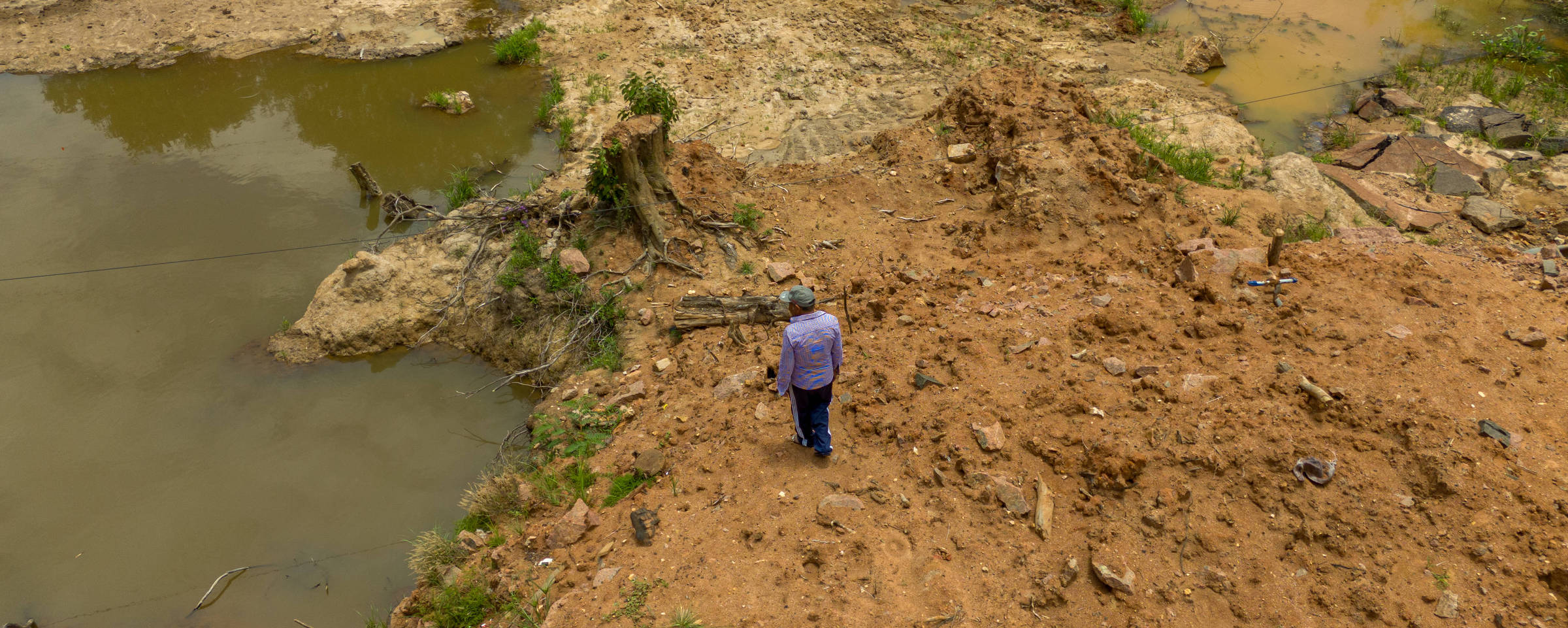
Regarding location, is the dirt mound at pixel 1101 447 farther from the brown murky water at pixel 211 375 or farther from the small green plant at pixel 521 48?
the small green plant at pixel 521 48

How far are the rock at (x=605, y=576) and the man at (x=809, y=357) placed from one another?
145 cm

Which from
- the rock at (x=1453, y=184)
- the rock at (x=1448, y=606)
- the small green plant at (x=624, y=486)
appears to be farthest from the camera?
the rock at (x=1453, y=184)

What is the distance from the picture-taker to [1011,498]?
14.5ft

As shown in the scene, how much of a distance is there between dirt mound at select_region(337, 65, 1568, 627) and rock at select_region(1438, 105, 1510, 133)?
3.77 metres

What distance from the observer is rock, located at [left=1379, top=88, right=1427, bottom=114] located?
970 cm

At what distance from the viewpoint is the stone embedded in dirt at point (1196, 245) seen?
6.27 metres

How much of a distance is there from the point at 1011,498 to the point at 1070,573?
54cm

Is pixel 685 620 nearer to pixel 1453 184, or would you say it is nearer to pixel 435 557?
pixel 435 557

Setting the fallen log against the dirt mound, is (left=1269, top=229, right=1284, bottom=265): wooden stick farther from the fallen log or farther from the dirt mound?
the fallen log

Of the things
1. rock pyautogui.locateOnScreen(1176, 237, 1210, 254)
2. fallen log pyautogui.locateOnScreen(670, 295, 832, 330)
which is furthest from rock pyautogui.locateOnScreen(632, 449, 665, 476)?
rock pyautogui.locateOnScreen(1176, 237, 1210, 254)

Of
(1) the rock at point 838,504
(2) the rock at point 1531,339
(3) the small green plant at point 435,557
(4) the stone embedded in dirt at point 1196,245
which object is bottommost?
(3) the small green plant at point 435,557

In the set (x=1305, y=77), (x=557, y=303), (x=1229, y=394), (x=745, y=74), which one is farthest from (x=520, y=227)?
(x=1305, y=77)

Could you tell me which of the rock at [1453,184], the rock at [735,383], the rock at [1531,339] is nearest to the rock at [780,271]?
the rock at [735,383]

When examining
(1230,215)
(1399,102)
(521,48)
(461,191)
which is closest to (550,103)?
(521,48)
